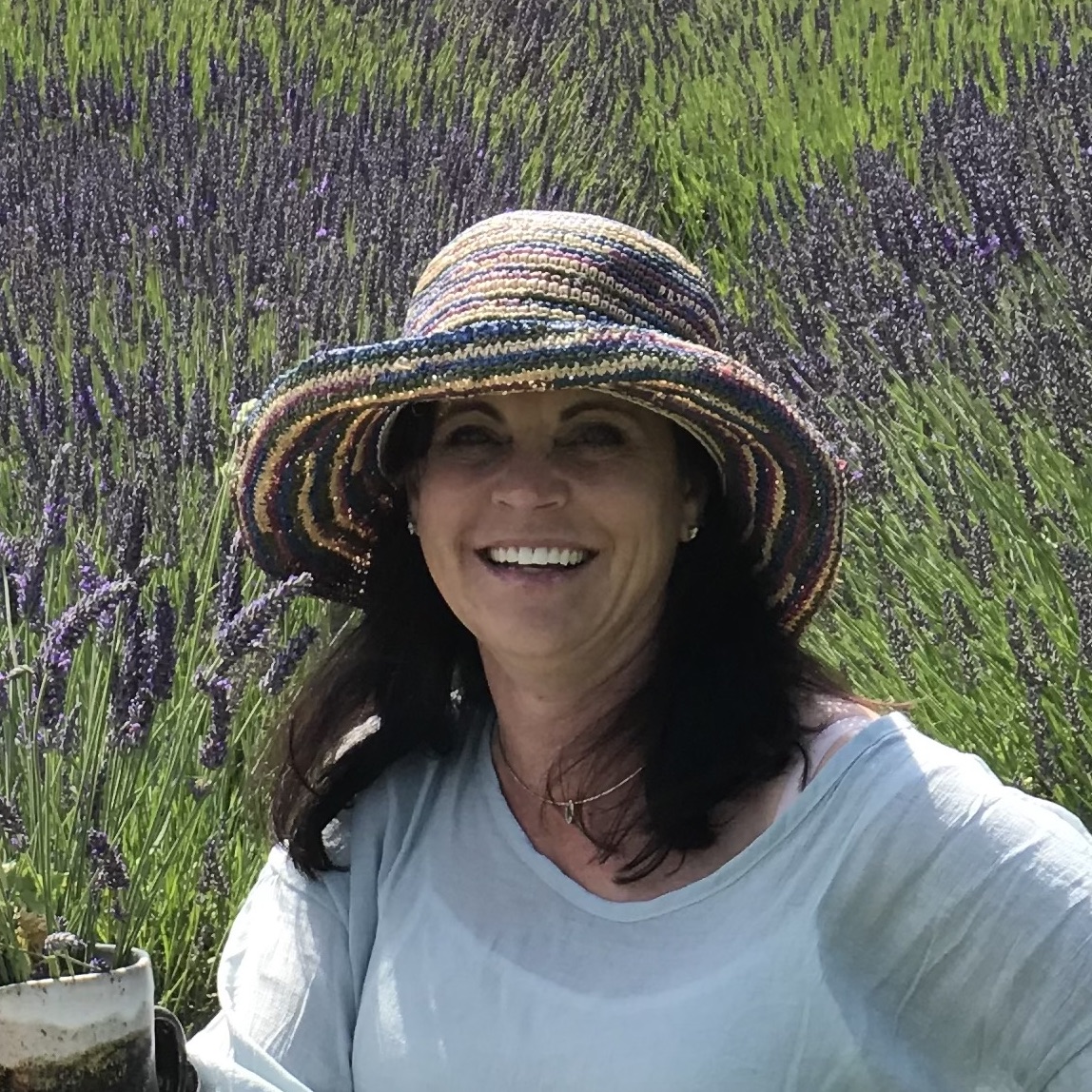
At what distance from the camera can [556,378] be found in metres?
1.51

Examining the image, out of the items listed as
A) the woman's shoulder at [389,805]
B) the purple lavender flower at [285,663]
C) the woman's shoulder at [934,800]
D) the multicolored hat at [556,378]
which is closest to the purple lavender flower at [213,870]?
the purple lavender flower at [285,663]

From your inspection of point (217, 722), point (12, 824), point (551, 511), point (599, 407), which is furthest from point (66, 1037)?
point (599, 407)

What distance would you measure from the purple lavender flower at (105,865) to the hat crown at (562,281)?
64cm

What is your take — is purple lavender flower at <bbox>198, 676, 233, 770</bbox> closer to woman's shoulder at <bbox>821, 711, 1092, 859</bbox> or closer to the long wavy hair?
the long wavy hair

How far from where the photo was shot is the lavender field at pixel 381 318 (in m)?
2.06

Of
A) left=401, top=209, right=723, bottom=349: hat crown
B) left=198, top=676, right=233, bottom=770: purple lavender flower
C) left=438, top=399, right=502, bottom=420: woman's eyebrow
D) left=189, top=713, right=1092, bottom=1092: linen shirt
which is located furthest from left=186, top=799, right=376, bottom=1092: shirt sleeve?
left=401, top=209, right=723, bottom=349: hat crown

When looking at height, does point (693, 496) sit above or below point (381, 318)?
above

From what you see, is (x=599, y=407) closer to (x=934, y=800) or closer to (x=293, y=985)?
(x=934, y=800)

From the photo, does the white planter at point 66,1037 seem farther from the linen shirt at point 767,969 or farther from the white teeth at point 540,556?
the white teeth at point 540,556

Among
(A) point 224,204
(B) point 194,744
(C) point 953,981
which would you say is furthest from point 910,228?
(C) point 953,981

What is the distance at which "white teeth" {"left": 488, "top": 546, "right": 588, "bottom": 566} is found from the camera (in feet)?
5.45

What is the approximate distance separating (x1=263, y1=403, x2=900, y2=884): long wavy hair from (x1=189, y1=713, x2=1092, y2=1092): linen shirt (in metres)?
0.08

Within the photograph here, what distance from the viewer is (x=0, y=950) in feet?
5.37

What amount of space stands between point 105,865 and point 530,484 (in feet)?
2.04
